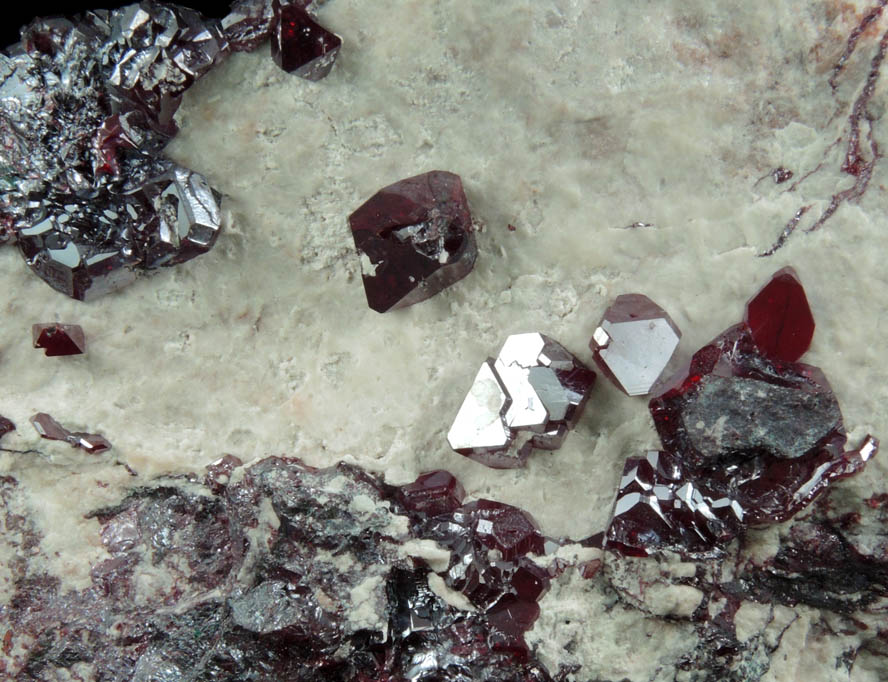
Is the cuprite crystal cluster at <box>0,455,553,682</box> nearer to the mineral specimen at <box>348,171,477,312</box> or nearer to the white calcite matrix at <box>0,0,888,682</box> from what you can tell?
the white calcite matrix at <box>0,0,888,682</box>

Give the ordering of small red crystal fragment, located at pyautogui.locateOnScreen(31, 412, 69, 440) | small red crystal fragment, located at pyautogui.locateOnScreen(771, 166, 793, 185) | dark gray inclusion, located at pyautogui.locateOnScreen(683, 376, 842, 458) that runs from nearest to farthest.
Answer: dark gray inclusion, located at pyautogui.locateOnScreen(683, 376, 842, 458)
small red crystal fragment, located at pyautogui.locateOnScreen(771, 166, 793, 185)
small red crystal fragment, located at pyautogui.locateOnScreen(31, 412, 69, 440)

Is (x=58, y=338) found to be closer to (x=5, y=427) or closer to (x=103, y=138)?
(x=5, y=427)

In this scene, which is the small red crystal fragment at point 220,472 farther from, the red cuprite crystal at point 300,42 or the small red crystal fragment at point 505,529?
the red cuprite crystal at point 300,42

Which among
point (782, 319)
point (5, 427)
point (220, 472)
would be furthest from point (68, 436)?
point (782, 319)

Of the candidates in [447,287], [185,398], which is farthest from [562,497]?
[185,398]

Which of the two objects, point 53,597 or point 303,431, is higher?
point 303,431

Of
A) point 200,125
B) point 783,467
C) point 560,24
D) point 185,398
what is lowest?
point 185,398

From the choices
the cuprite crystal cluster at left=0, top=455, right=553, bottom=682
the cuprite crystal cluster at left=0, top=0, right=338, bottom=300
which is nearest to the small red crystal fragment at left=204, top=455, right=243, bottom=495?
the cuprite crystal cluster at left=0, top=455, right=553, bottom=682

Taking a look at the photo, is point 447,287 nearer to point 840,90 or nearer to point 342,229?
point 342,229
